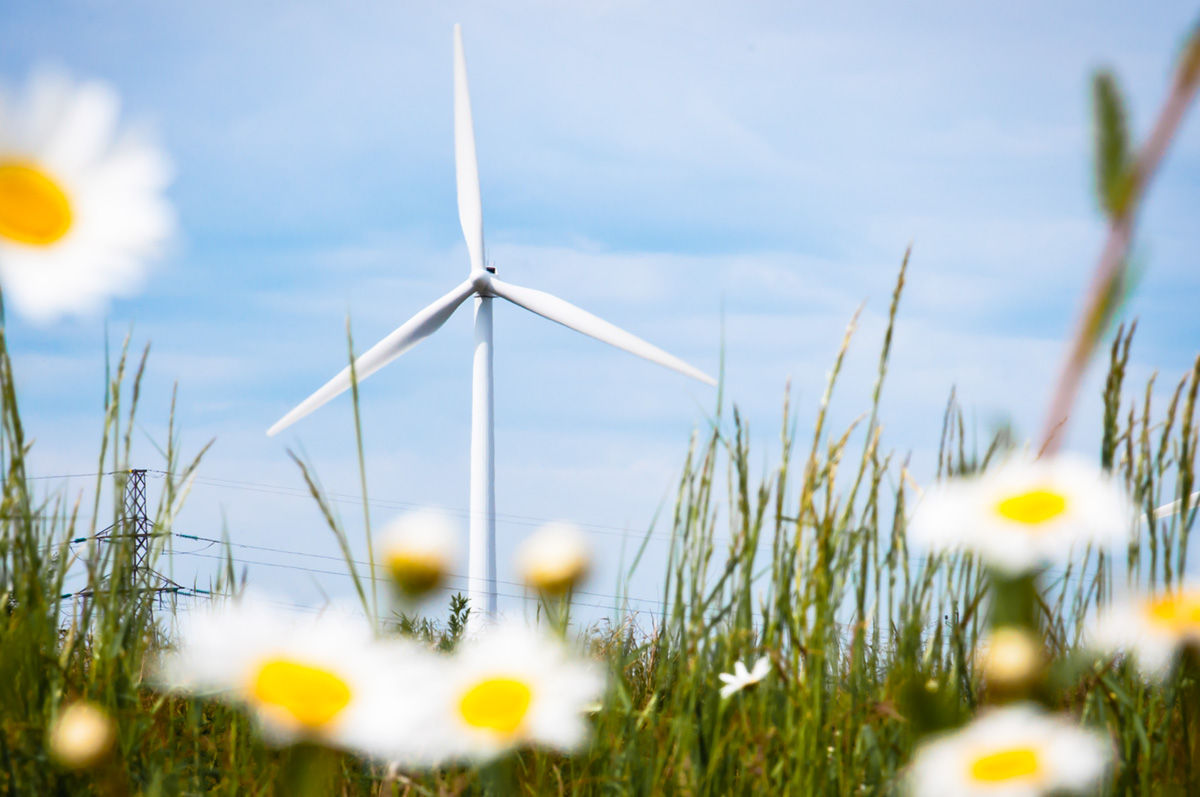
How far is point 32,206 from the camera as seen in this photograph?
830mm

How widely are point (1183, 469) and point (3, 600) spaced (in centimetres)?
260

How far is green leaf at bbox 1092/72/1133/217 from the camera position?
0.43m

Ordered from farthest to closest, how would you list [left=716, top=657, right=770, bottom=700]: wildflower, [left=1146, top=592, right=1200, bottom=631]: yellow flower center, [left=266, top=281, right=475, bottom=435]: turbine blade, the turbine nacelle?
the turbine nacelle
[left=266, top=281, right=475, bottom=435]: turbine blade
[left=716, top=657, right=770, bottom=700]: wildflower
[left=1146, top=592, right=1200, bottom=631]: yellow flower center

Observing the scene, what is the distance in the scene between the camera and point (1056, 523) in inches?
28.4

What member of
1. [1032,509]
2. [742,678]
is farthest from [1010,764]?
[742,678]

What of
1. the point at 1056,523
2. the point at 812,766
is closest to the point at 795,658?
the point at 812,766

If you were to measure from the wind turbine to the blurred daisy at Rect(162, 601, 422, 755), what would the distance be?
1141cm

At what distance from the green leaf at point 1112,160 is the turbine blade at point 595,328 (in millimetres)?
11743

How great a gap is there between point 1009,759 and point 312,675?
1.78 ft

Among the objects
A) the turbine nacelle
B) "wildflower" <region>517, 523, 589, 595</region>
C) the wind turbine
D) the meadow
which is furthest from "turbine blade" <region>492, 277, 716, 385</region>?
"wildflower" <region>517, 523, 589, 595</region>

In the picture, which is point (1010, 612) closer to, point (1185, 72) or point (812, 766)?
point (1185, 72)

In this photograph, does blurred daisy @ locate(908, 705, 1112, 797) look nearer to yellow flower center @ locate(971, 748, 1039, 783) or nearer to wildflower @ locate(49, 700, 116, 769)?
yellow flower center @ locate(971, 748, 1039, 783)

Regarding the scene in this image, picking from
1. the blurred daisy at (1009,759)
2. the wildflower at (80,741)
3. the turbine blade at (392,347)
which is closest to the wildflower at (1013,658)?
the blurred daisy at (1009,759)

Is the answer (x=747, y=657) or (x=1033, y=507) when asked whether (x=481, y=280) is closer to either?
(x=747, y=657)
